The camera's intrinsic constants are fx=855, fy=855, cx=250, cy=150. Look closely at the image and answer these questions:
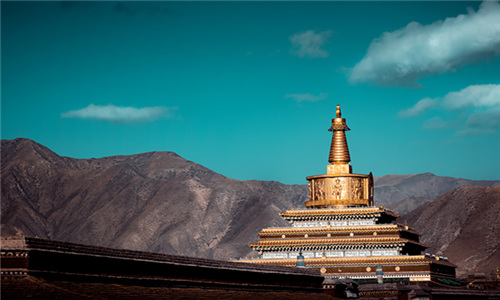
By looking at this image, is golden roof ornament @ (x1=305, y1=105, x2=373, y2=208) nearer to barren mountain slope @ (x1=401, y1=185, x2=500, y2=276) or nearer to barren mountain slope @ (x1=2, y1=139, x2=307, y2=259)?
barren mountain slope @ (x1=401, y1=185, x2=500, y2=276)

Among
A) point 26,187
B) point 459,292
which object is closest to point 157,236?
point 26,187

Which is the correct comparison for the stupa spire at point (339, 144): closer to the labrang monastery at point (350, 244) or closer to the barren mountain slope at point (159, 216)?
the labrang monastery at point (350, 244)

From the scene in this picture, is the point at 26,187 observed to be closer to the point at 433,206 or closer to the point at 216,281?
the point at 433,206

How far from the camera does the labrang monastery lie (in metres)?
56.4

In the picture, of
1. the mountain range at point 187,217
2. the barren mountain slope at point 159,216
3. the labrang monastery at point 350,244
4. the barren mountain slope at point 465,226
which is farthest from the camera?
the barren mountain slope at point 159,216

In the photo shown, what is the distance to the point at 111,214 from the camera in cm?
19038

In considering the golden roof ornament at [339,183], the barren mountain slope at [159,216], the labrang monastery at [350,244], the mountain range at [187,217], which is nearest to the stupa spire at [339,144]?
the golden roof ornament at [339,183]

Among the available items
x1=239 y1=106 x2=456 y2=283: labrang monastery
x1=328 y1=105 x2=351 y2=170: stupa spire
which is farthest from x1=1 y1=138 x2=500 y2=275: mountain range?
x1=239 y1=106 x2=456 y2=283: labrang monastery

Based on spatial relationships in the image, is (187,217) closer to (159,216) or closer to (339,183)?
(159,216)

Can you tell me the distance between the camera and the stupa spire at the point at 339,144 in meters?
66.9

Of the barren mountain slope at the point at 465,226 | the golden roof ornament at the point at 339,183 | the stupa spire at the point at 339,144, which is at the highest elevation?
the barren mountain slope at the point at 465,226

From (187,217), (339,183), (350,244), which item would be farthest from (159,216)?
(350,244)

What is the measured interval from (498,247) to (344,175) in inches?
3124

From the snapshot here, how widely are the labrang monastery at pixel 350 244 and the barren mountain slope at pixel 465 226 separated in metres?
67.6
